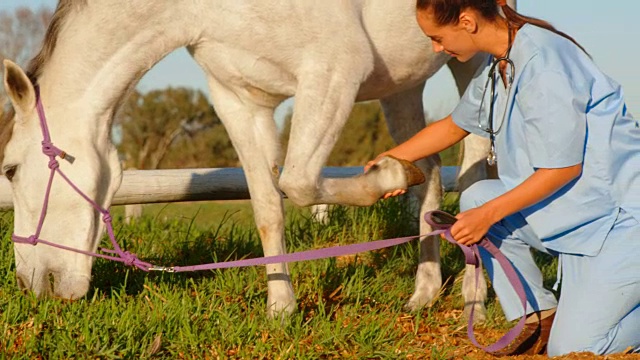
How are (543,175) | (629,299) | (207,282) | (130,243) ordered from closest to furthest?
(543,175) → (629,299) → (207,282) → (130,243)

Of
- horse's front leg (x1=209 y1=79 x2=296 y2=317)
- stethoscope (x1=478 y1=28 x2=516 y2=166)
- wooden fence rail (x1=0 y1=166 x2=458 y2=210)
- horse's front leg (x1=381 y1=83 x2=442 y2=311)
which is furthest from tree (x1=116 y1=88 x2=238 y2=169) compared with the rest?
stethoscope (x1=478 y1=28 x2=516 y2=166)

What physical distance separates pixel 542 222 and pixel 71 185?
6.70 feet

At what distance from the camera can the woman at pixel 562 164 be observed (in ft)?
10.9

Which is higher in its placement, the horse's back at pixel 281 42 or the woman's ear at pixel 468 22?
the horse's back at pixel 281 42

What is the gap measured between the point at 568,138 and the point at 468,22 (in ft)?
1.91

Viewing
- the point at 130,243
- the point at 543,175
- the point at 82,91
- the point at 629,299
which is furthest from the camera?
the point at 130,243

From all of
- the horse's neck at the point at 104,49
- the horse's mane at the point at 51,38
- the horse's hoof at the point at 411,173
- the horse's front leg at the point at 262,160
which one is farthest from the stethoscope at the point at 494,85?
the horse's mane at the point at 51,38

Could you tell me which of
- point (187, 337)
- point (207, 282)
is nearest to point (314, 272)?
point (207, 282)

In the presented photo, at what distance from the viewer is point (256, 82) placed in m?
3.98

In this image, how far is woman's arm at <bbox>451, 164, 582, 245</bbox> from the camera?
3.33 meters

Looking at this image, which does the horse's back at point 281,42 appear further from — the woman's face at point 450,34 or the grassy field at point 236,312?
the grassy field at point 236,312

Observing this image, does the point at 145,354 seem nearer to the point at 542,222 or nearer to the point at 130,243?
the point at 542,222

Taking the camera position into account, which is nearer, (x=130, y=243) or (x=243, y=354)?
(x=243, y=354)

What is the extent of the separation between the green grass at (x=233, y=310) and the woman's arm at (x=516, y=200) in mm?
590
